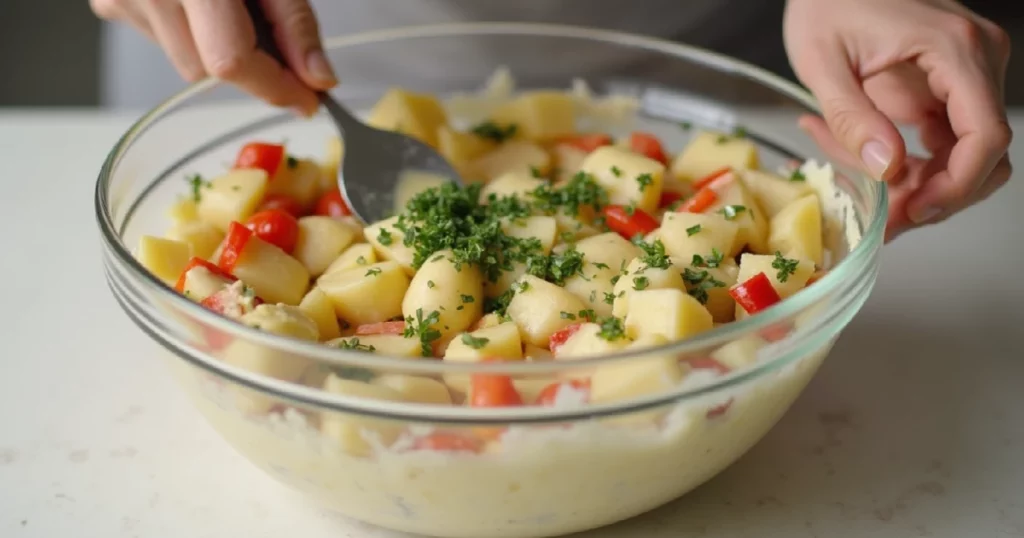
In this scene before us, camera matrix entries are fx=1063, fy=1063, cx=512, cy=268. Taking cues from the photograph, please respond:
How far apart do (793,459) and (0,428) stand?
144 cm

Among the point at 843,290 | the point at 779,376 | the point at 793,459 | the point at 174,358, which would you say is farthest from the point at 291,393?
the point at 793,459

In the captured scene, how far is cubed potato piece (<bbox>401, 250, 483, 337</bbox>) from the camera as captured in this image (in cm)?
174

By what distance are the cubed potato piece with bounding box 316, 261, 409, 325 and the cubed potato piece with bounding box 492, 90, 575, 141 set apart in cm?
76

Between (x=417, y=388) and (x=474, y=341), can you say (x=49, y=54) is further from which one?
(x=417, y=388)

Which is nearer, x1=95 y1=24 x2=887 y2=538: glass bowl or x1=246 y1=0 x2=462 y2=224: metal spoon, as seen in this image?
x1=95 y1=24 x2=887 y2=538: glass bowl

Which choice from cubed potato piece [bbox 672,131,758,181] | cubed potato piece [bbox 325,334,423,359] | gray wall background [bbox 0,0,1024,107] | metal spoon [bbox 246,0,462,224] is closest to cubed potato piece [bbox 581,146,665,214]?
cubed potato piece [bbox 672,131,758,181]

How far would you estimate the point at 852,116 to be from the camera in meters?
1.82

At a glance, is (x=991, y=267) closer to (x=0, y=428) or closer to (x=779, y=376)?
(x=779, y=376)

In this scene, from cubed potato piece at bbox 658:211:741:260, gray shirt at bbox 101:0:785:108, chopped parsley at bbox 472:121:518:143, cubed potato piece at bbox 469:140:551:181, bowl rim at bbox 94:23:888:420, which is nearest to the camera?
bowl rim at bbox 94:23:888:420

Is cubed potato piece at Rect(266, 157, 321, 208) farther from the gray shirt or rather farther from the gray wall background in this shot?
the gray wall background

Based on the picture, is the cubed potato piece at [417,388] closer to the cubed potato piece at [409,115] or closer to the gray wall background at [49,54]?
the cubed potato piece at [409,115]

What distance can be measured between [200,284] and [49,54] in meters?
4.55

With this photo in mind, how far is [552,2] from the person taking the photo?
2.81 meters

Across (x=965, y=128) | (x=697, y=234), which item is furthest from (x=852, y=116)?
(x=697, y=234)
